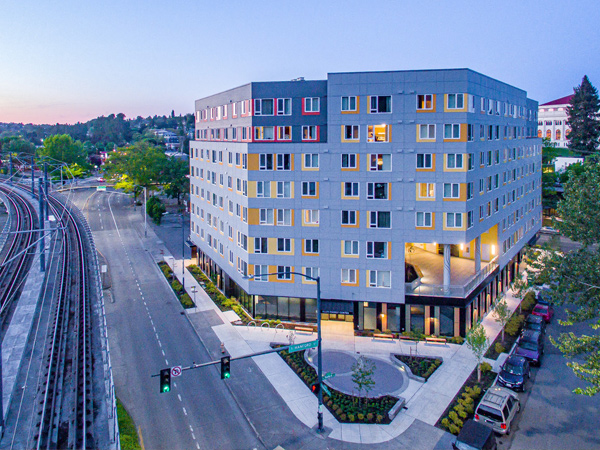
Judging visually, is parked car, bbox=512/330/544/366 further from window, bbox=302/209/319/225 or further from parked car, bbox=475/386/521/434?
window, bbox=302/209/319/225

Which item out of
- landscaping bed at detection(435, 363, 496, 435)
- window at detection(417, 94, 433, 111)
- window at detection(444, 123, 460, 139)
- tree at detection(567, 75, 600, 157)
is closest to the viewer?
landscaping bed at detection(435, 363, 496, 435)

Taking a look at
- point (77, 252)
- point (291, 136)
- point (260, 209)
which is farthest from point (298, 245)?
point (77, 252)

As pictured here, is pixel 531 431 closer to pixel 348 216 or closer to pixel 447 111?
pixel 348 216

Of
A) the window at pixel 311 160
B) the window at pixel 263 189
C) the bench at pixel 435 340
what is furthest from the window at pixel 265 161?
the bench at pixel 435 340

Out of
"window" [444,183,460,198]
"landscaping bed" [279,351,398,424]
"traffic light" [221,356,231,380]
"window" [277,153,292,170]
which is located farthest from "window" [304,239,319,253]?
"traffic light" [221,356,231,380]

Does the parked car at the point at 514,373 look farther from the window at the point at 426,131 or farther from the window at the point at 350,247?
the window at the point at 426,131

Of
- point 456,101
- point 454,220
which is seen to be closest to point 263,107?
point 456,101

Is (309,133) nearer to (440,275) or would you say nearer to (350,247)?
(350,247)
